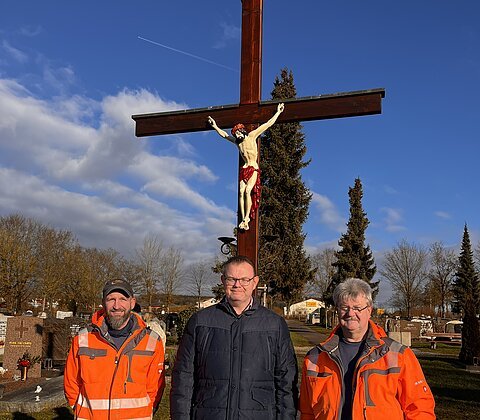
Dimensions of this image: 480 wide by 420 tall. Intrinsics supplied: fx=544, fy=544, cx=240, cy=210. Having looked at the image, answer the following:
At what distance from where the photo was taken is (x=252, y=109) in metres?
7.27

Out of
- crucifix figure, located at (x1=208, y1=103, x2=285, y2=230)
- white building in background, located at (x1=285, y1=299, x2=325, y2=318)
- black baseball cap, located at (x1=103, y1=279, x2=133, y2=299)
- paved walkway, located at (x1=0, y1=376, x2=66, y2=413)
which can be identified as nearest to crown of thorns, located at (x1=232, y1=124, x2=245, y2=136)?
crucifix figure, located at (x1=208, y1=103, x2=285, y2=230)

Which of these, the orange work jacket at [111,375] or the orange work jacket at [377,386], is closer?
the orange work jacket at [377,386]

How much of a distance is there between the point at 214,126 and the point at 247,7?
5.58ft

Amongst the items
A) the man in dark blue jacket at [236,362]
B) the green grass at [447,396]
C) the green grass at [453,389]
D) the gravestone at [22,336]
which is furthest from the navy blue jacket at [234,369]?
the gravestone at [22,336]

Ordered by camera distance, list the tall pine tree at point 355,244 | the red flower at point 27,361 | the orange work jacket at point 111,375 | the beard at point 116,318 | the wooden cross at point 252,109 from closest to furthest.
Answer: the orange work jacket at point 111,375, the beard at point 116,318, the wooden cross at point 252,109, the red flower at point 27,361, the tall pine tree at point 355,244

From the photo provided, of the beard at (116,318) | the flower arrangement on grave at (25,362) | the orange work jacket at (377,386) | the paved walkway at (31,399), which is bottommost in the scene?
the paved walkway at (31,399)

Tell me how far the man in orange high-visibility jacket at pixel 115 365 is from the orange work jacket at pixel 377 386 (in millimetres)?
1150

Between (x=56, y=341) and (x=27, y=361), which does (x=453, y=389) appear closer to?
(x=27, y=361)

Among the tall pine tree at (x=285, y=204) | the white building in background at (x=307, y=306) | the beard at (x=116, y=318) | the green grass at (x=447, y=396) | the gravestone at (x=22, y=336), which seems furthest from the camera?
the white building in background at (x=307, y=306)

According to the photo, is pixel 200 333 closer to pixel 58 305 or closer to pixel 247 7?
pixel 247 7

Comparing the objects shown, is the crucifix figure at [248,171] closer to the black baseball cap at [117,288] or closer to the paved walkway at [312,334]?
the black baseball cap at [117,288]

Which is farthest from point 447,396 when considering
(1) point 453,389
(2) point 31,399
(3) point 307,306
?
(3) point 307,306

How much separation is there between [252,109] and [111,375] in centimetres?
451

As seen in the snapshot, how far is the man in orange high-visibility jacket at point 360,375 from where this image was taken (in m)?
Answer: 3.08
